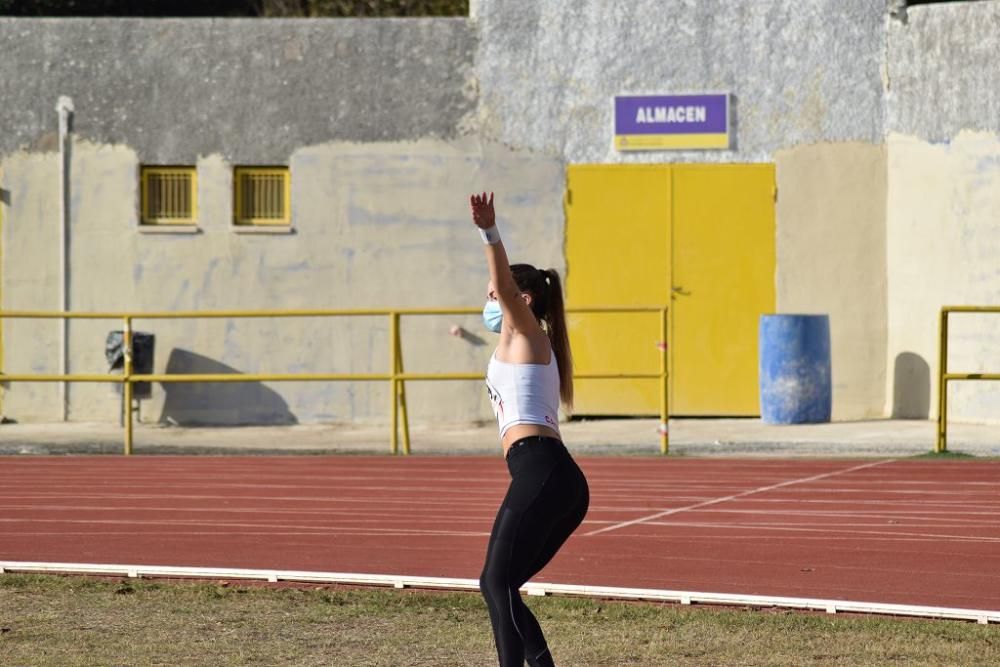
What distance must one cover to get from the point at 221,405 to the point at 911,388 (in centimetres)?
786

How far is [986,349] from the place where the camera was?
19000 mm

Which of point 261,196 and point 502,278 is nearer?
point 502,278

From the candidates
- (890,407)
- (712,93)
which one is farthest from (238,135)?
(890,407)

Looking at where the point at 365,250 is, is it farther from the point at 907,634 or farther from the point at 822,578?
the point at 907,634

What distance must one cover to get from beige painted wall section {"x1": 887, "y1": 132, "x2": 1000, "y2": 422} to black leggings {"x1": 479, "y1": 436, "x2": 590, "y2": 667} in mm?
13183

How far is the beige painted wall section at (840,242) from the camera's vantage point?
789 inches

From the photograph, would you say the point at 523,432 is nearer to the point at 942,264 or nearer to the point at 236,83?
the point at 942,264

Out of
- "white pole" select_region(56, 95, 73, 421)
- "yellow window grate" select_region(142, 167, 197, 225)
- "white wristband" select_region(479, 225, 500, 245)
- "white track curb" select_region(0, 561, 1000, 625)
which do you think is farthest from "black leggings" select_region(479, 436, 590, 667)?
"white pole" select_region(56, 95, 73, 421)

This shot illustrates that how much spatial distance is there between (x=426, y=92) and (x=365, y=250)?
77.0 inches

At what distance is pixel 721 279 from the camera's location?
65.9 feet

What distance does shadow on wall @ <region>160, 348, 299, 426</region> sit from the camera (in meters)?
20.4

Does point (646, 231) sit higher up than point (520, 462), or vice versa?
point (646, 231)

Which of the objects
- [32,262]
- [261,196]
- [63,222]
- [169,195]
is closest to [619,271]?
[261,196]

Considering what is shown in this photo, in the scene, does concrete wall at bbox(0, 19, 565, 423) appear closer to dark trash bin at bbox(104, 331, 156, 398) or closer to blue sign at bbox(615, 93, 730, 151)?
dark trash bin at bbox(104, 331, 156, 398)
